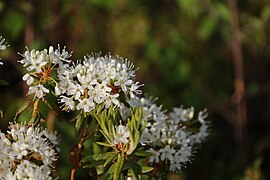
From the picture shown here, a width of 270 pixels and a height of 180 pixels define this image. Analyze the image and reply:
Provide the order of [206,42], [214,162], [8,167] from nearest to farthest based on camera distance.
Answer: [8,167]
[214,162]
[206,42]

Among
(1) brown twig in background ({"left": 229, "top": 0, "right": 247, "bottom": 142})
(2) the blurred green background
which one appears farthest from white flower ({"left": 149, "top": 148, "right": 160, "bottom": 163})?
(1) brown twig in background ({"left": 229, "top": 0, "right": 247, "bottom": 142})

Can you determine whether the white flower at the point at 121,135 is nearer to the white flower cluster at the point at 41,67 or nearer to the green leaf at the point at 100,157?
the green leaf at the point at 100,157

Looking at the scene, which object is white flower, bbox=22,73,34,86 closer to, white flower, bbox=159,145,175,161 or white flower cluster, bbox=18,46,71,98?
white flower cluster, bbox=18,46,71,98

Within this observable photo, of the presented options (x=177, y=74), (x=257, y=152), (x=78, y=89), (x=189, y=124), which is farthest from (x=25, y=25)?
(x=78, y=89)

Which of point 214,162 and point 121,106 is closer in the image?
point 121,106

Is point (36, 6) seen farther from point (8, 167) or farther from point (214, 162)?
point (8, 167)
